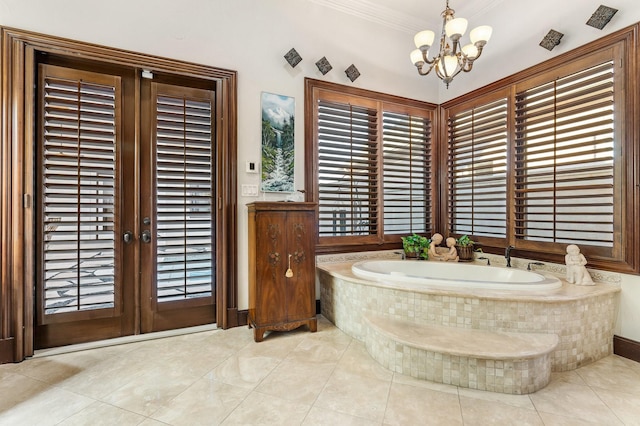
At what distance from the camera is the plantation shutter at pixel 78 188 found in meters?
2.29

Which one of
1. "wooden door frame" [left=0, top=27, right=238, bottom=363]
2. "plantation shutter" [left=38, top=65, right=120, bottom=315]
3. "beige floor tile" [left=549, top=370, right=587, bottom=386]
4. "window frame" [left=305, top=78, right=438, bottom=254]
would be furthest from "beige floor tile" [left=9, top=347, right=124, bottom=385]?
"beige floor tile" [left=549, top=370, right=587, bottom=386]

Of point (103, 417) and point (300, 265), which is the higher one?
point (300, 265)

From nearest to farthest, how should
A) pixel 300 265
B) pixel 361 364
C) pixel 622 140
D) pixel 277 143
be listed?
pixel 361 364, pixel 622 140, pixel 300 265, pixel 277 143

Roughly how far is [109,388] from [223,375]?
2.18ft

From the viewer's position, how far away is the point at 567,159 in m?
2.60

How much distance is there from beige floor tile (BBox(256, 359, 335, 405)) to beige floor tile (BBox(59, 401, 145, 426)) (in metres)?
0.66

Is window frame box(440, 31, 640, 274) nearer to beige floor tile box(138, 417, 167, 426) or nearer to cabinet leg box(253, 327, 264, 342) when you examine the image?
cabinet leg box(253, 327, 264, 342)

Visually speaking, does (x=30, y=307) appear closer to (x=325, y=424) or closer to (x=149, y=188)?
(x=149, y=188)

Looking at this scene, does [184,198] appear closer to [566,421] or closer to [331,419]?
[331,419]

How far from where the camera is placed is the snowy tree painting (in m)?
2.92

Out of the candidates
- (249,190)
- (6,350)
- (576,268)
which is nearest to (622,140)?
(576,268)

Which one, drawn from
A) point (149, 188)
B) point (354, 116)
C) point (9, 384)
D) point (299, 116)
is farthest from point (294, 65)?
point (9, 384)

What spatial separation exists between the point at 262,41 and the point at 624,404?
3737 millimetres

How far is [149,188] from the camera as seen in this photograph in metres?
2.62
